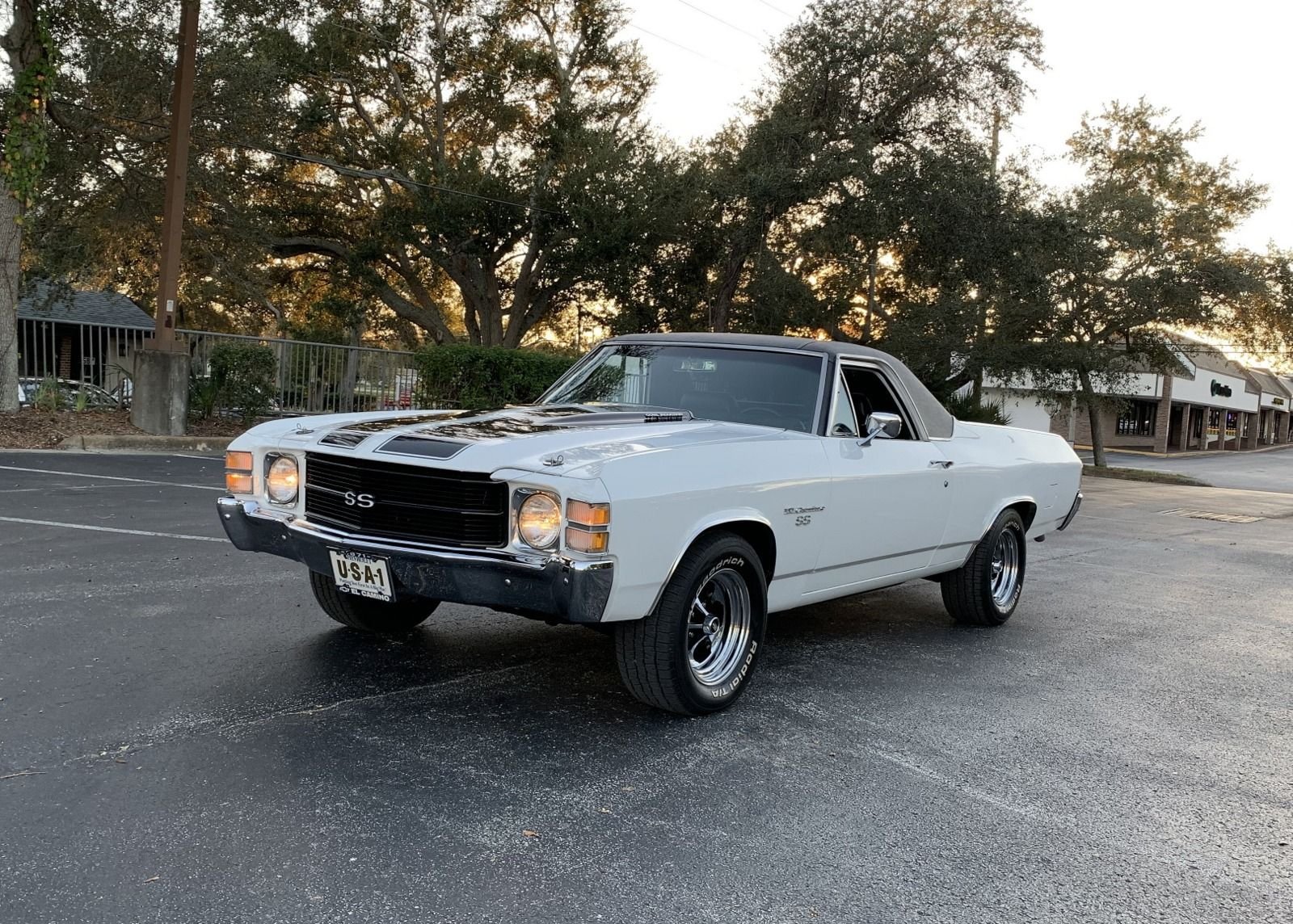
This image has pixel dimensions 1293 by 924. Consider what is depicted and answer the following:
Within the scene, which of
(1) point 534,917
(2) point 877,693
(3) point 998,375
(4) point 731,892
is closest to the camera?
(1) point 534,917

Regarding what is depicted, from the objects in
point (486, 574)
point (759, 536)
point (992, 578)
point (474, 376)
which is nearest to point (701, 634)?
point (759, 536)

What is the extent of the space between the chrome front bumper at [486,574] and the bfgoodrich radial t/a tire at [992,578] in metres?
3.36

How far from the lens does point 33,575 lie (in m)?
6.14

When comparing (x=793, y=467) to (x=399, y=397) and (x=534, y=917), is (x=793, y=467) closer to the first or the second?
(x=534, y=917)

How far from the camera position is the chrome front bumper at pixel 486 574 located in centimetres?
369

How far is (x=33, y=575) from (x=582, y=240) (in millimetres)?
21941

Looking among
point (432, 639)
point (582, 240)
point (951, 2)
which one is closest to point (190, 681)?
point (432, 639)

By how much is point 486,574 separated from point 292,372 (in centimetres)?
1501

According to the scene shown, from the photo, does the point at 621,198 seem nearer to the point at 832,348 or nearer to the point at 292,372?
the point at 292,372

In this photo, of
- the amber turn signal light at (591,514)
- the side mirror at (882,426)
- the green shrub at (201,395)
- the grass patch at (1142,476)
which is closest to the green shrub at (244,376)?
the green shrub at (201,395)

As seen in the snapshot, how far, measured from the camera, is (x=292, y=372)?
17.7 metres

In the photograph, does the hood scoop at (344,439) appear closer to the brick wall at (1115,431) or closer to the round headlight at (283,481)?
the round headlight at (283,481)

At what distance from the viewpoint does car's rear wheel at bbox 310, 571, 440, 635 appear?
516 cm

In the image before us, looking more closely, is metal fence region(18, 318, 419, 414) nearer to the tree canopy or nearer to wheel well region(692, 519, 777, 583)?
the tree canopy
